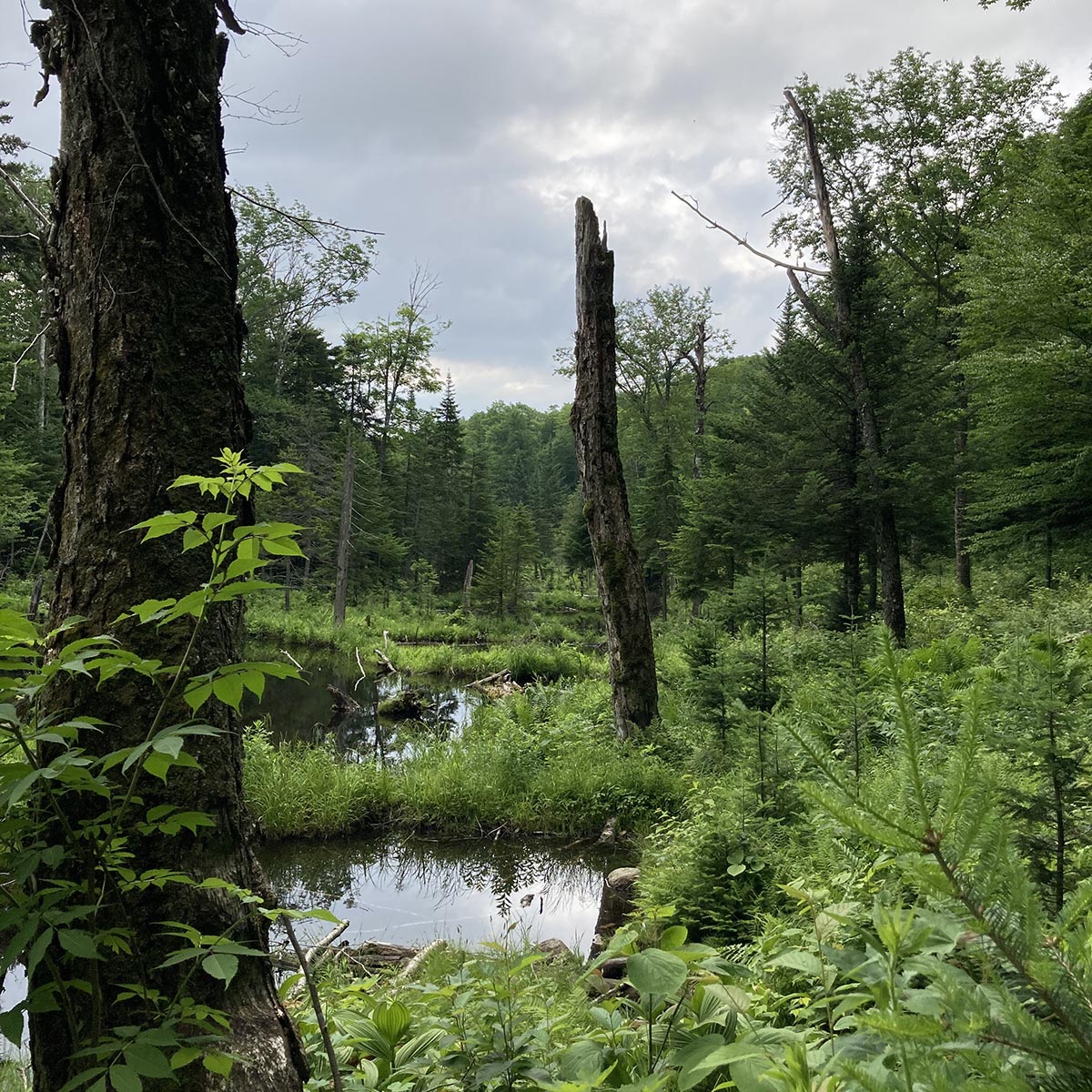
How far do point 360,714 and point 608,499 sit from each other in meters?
7.57

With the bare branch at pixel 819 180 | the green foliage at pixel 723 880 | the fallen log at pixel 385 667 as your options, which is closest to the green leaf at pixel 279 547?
the green foliage at pixel 723 880

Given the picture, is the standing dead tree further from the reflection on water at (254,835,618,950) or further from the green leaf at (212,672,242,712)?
the green leaf at (212,672,242,712)

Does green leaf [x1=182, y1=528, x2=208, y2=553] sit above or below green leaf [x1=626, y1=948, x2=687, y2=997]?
above

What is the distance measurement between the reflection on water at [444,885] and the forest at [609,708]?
0.10 metres

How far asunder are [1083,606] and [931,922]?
957 centimetres

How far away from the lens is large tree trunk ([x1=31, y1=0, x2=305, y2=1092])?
1.74 meters

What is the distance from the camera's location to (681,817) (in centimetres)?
619

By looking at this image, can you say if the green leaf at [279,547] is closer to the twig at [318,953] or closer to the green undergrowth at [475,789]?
the twig at [318,953]

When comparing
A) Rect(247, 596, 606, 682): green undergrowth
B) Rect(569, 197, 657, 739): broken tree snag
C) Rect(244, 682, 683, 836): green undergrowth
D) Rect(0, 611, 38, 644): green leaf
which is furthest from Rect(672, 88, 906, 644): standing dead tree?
Rect(0, 611, 38, 644): green leaf

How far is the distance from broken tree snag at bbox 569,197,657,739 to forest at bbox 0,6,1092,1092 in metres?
0.06

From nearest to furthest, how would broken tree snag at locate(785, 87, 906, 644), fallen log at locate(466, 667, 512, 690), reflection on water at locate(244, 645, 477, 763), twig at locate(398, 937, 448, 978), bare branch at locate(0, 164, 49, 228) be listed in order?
1. bare branch at locate(0, 164, 49, 228)
2. twig at locate(398, 937, 448, 978)
3. reflection on water at locate(244, 645, 477, 763)
4. broken tree snag at locate(785, 87, 906, 644)
5. fallen log at locate(466, 667, 512, 690)

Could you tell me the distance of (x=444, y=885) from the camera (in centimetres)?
603

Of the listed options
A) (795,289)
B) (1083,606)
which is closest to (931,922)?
(1083,606)

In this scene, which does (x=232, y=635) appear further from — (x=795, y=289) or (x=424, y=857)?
(x=795, y=289)
